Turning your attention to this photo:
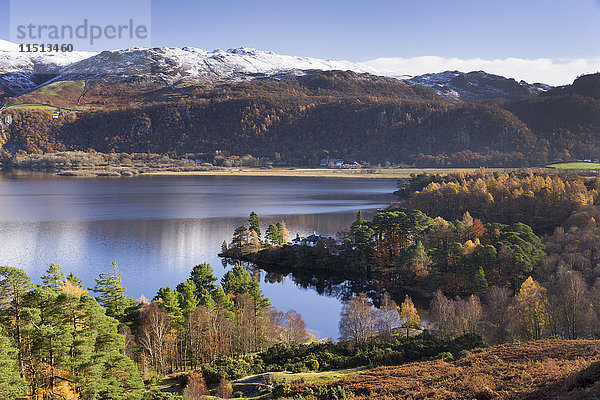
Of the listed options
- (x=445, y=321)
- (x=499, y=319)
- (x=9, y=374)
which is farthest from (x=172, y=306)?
(x=499, y=319)

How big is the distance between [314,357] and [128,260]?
32.7 meters

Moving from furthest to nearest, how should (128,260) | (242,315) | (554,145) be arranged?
(554,145) < (128,260) < (242,315)

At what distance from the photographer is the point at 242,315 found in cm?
2928

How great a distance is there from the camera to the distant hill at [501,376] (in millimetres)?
13539

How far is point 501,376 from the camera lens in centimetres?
1672

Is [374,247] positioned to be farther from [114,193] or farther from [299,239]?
[114,193]

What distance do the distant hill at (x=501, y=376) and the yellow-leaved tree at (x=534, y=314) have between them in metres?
6.32

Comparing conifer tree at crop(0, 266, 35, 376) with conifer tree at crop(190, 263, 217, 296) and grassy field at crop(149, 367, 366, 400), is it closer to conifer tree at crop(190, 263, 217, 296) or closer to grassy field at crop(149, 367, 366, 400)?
grassy field at crop(149, 367, 366, 400)

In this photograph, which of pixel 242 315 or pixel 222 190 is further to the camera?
pixel 222 190

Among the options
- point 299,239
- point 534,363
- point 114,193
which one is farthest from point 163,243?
point 114,193

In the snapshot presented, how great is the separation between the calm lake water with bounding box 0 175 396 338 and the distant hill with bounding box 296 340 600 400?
1491 cm

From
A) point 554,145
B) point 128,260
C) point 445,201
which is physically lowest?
point 128,260

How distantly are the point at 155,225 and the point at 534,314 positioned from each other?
5437 centimetres

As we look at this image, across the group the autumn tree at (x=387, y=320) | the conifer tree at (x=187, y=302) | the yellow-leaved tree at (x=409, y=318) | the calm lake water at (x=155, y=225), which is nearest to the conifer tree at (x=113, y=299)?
the conifer tree at (x=187, y=302)
